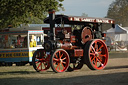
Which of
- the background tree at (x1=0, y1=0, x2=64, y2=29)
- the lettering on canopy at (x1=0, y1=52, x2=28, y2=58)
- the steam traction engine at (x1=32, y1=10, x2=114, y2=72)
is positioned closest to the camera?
the steam traction engine at (x1=32, y1=10, x2=114, y2=72)

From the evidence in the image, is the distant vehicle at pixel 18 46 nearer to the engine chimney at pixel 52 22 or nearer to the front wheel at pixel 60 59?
the engine chimney at pixel 52 22

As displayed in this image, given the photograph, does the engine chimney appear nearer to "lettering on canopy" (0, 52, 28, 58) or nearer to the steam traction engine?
the steam traction engine

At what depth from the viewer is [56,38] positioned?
11031 millimetres

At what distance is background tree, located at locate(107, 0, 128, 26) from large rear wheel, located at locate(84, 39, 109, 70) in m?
53.4

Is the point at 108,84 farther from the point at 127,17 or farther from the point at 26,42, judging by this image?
the point at 127,17

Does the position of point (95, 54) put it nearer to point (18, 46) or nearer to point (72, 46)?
point (72, 46)

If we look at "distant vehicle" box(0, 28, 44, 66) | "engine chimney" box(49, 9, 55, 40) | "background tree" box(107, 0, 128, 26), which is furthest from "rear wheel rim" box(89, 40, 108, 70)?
"background tree" box(107, 0, 128, 26)

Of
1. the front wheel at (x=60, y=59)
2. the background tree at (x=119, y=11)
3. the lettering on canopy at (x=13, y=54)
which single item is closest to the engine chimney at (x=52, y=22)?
the front wheel at (x=60, y=59)

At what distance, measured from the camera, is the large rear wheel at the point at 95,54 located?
11.0m

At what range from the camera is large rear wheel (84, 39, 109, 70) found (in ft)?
36.0

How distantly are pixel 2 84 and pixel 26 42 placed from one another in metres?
8.81

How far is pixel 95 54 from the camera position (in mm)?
11523

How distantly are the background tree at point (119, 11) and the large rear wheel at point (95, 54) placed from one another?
175 feet

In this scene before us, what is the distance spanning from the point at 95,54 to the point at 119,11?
5794 centimetres
